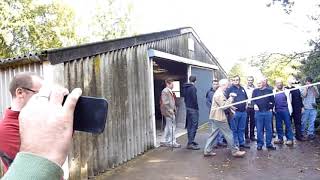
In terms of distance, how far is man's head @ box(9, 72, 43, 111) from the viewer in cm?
232

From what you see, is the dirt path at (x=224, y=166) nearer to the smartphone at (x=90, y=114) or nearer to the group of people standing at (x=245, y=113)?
the group of people standing at (x=245, y=113)

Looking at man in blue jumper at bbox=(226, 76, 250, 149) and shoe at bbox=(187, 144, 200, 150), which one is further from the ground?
man in blue jumper at bbox=(226, 76, 250, 149)

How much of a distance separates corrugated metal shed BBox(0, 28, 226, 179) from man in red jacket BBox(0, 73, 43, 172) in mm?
3876

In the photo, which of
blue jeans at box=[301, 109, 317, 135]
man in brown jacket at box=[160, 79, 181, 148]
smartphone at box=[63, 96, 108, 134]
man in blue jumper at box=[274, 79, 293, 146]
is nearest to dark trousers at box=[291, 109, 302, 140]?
blue jeans at box=[301, 109, 317, 135]

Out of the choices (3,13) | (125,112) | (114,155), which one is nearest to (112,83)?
(125,112)

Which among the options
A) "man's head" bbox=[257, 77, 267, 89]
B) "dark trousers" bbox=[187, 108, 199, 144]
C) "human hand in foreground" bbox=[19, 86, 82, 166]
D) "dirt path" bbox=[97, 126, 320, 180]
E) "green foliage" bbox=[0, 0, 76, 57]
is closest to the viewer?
"human hand in foreground" bbox=[19, 86, 82, 166]

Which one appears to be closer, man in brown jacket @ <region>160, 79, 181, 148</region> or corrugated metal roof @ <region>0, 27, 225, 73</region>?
corrugated metal roof @ <region>0, 27, 225, 73</region>

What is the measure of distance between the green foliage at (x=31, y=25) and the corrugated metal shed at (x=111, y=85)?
14016 millimetres

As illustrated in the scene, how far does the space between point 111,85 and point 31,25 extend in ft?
55.6

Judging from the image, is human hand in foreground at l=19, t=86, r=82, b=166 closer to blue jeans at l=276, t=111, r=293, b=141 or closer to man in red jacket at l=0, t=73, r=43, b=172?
man in red jacket at l=0, t=73, r=43, b=172

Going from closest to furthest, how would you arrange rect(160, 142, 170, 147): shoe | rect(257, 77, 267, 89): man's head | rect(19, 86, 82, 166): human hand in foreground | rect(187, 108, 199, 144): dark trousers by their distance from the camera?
rect(19, 86, 82, 166): human hand in foreground
rect(257, 77, 267, 89): man's head
rect(187, 108, 199, 144): dark trousers
rect(160, 142, 170, 147): shoe

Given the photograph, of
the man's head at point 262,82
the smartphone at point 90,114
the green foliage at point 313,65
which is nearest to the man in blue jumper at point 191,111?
the man's head at point 262,82

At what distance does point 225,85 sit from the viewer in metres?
8.76

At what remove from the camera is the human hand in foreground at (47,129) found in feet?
2.81
